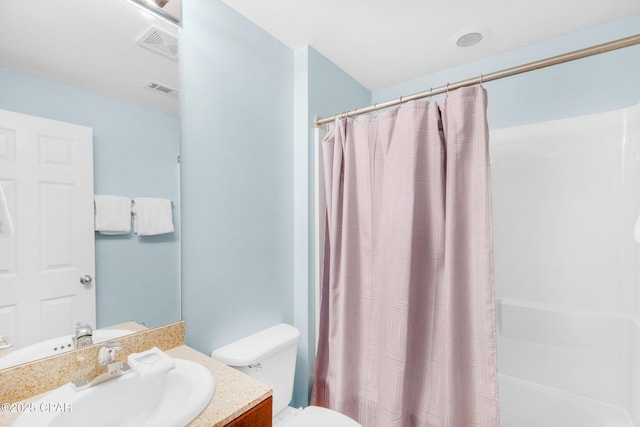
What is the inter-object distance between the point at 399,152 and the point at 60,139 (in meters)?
1.26

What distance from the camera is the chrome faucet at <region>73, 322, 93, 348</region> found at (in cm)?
97

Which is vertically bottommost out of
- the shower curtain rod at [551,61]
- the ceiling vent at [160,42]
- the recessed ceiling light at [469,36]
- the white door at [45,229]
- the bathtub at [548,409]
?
the bathtub at [548,409]

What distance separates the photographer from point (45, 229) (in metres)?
0.91

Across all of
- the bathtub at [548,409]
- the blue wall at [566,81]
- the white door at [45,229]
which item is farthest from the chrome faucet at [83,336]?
the blue wall at [566,81]

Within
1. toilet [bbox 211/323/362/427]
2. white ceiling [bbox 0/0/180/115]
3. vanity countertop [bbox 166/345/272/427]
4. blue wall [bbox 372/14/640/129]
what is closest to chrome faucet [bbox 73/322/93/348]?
vanity countertop [bbox 166/345/272/427]

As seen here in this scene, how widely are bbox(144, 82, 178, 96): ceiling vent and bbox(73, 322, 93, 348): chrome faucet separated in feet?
2.91

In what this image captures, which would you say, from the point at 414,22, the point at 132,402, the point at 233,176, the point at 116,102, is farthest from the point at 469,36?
the point at 132,402

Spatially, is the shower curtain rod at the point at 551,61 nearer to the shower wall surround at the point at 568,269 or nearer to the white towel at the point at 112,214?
the shower wall surround at the point at 568,269

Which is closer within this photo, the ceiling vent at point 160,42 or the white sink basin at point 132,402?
the white sink basin at point 132,402

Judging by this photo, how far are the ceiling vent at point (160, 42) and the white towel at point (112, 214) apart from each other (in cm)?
60

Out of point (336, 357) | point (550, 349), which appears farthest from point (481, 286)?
point (550, 349)

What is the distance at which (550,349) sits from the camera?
1.67m

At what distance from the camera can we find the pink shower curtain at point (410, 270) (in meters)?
1.20

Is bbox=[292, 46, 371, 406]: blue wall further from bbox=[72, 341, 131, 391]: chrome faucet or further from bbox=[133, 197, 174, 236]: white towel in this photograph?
bbox=[72, 341, 131, 391]: chrome faucet
